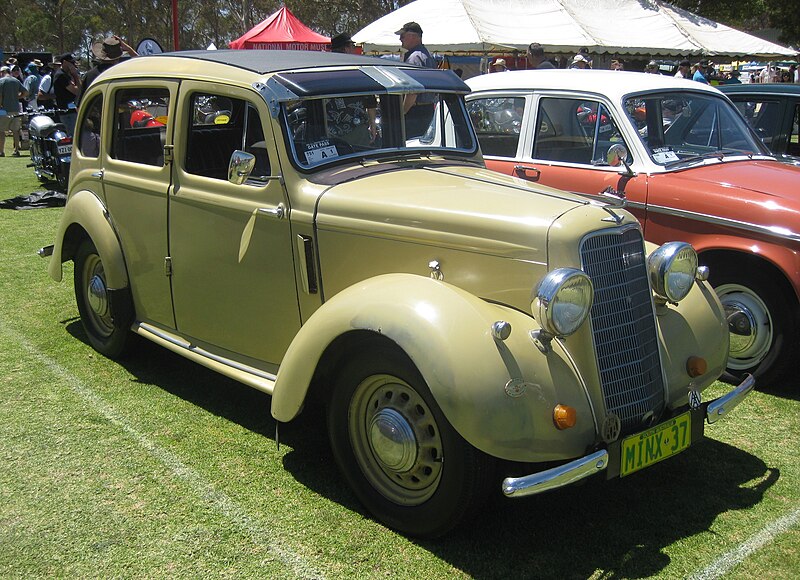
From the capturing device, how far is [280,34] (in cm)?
2228

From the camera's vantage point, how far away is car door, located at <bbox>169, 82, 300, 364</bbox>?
3928 mm

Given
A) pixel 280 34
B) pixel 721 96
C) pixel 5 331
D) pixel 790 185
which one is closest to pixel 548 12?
pixel 280 34

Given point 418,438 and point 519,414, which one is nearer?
point 519,414

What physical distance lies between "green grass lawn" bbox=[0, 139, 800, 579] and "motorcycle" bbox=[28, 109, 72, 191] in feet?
25.1

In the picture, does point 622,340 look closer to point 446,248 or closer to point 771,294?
point 446,248

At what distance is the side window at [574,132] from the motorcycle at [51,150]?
793 centimetres

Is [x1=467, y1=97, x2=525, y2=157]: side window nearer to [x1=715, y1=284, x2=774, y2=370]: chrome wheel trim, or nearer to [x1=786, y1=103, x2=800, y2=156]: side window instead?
[x1=715, y1=284, x2=774, y2=370]: chrome wheel trim

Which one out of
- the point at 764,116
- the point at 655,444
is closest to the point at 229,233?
the point at 655,444

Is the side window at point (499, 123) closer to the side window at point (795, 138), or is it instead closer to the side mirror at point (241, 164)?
the side window at point (795, 138)

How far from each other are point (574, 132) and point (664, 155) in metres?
0.73

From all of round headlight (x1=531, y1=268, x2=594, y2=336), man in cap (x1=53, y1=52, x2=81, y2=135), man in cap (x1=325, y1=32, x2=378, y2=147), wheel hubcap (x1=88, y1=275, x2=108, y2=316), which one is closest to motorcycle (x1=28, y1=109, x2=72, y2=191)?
man in cap (x1=53, y1=52, x2=81, y2=135)

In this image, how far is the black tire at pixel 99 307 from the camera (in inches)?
193

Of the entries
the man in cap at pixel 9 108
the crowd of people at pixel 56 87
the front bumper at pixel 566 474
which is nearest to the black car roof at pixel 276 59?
the front bumper at pixel 566 474

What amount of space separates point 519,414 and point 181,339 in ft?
8.03
